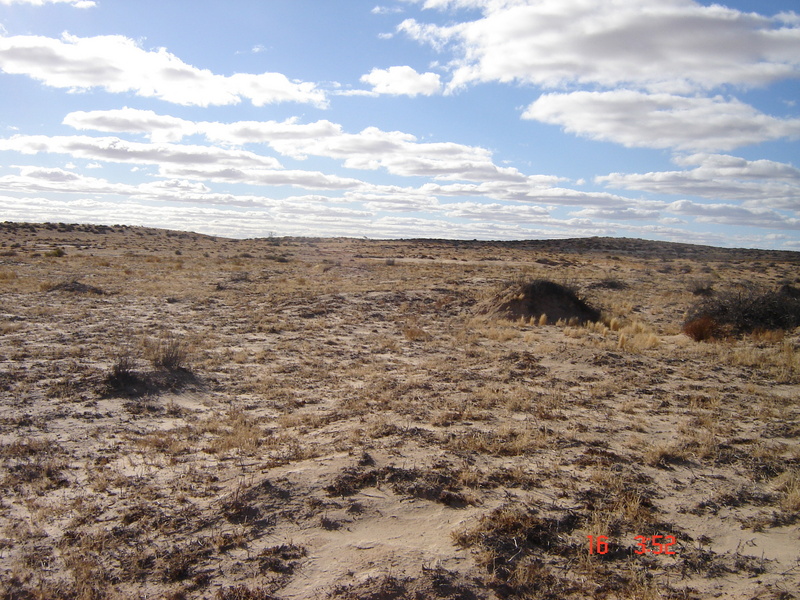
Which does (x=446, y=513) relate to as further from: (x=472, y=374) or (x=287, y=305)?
(x=287, y=305)

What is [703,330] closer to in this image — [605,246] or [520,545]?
[520,545]

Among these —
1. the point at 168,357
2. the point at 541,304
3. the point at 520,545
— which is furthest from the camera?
the point at 541,304

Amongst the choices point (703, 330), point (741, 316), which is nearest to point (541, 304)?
point (703, 330)

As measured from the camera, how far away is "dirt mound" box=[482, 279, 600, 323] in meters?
19.7

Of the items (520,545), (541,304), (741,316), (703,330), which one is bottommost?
(520,545)

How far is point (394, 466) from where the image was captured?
6.67 meters

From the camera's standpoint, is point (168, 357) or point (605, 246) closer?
point (168, 357)

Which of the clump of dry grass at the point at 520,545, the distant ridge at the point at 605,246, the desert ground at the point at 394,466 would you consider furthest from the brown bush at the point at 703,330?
the distant ridge at the point at 605,246

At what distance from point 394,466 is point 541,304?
575 inches

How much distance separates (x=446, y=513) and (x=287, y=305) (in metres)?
16.3

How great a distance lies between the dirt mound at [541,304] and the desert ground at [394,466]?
4.07m

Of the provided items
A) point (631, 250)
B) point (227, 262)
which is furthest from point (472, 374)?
point (631, 250)

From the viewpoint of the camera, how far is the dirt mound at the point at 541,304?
19731mm
